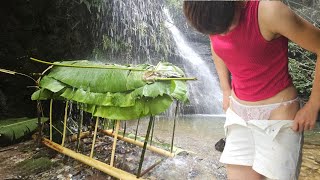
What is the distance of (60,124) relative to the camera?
4.93 meters

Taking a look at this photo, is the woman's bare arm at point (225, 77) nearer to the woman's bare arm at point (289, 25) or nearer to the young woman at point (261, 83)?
the young woman at point (261, 83)

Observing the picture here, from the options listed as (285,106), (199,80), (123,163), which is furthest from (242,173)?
(199,80)

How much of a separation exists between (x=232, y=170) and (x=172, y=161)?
2.44 meters

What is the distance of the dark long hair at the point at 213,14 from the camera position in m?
1.40

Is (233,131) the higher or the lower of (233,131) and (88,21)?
the lower

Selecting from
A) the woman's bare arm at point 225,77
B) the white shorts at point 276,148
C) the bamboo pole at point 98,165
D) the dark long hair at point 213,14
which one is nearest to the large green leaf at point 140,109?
the bamboo pole at point 98,165

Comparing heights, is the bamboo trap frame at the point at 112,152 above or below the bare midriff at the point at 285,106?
below

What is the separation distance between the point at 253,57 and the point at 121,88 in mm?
1827

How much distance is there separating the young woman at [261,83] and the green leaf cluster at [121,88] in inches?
43.2

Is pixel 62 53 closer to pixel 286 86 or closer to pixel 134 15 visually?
pixel 134 15

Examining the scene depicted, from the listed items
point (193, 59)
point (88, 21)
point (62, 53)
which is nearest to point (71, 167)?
point (62, 53)

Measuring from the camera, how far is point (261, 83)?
1566mm

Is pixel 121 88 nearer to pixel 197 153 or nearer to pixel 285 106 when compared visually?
pixel 285 106

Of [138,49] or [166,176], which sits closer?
[166,176]
